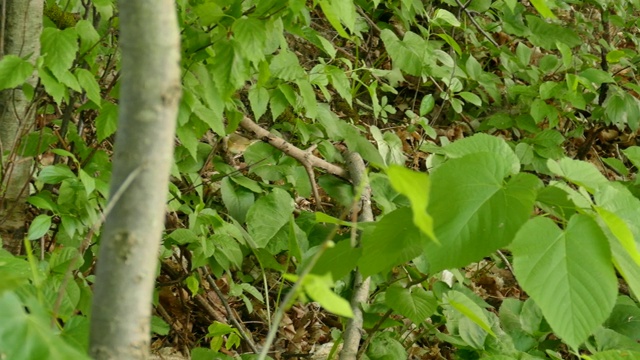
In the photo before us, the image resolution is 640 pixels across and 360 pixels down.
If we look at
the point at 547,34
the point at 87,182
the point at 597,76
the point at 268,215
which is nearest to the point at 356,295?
the point at 268,215

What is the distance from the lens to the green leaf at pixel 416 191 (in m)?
0.77

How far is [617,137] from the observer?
198 inches

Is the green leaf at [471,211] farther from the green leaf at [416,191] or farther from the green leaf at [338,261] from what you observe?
the green leaf at [416,191]

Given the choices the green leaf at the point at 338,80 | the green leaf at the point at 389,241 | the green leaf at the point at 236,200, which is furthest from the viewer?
the green leaf at the point at 236,200

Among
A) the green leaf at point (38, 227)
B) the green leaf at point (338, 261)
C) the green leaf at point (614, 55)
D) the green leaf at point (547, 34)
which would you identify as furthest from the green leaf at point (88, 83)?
the green leaf at point (547, 34)

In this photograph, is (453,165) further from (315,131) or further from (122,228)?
(315,131)

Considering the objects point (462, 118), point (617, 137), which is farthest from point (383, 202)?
point (617, 137)

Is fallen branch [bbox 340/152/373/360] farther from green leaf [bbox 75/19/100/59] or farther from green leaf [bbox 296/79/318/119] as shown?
green leaf [bbox 75/19/100/59]

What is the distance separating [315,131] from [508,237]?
64.5 inches

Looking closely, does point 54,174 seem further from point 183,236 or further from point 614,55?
point 614,55

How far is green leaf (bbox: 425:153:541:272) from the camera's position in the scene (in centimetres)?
128

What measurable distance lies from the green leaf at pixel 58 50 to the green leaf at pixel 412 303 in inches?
44.2

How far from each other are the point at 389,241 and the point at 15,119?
135 cm

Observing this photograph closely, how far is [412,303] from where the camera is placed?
2137 mm
